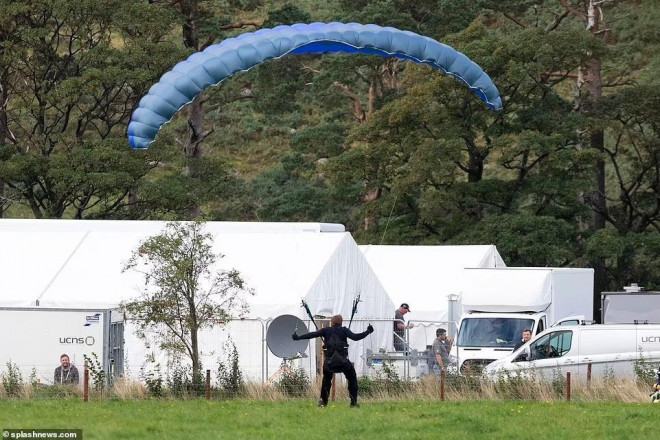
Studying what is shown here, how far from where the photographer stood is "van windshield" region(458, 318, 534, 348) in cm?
2342

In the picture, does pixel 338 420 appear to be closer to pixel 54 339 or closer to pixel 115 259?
pixel 54 339

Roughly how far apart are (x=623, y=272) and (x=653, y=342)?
20.0m

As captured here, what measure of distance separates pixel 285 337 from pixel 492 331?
5130 mm

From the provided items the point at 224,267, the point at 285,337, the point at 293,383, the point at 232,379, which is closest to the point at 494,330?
the point at 285,337

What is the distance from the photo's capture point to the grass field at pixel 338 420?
43.0ft

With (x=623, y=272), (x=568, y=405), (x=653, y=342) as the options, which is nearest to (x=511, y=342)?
(x=653, y=342)

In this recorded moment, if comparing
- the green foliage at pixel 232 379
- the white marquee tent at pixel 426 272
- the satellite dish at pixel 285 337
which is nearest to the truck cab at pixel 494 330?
the white marquee tent at pixel 426 272

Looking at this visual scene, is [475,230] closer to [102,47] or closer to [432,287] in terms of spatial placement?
[432,287]

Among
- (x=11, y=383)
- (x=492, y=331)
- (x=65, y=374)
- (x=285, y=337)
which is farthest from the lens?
(x=492, y=331)

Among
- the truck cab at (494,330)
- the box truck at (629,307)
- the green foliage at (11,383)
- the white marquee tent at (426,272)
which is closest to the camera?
the green foliage at (11,383)

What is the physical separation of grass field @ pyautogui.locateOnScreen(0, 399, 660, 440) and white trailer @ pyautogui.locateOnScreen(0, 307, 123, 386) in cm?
273

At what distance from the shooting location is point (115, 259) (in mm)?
23484

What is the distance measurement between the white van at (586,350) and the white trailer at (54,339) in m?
6.40

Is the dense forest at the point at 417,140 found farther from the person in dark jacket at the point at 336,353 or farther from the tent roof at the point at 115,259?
the person in dark jacket at the point at 336,353
